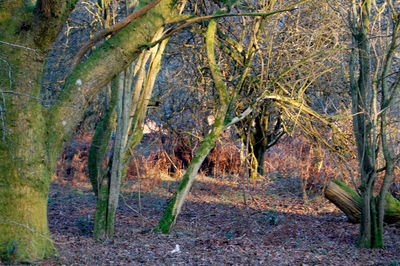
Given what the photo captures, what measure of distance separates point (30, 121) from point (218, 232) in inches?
161

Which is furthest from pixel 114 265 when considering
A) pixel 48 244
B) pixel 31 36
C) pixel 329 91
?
pixel 329 91

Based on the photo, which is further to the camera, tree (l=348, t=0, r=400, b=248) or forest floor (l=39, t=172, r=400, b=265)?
tree (l=348, t=0, r=400, b=248)

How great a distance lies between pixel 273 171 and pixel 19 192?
10.9 metres

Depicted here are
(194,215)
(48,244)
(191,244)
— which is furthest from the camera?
(194,215)

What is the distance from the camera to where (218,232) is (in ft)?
23.3

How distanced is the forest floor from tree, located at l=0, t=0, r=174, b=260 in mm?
485

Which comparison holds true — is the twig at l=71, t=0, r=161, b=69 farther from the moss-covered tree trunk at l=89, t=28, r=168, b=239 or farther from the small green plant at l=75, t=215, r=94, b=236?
the small green plant at l=75, t=215, r=94, b=236

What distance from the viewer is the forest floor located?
16.6 ft

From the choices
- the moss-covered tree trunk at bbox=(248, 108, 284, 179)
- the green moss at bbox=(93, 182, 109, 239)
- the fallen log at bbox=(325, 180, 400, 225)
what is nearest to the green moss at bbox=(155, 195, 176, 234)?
the green moss at bbox=(93, 182, 109, 239)

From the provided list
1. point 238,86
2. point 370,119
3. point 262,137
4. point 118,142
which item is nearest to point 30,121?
point 118,142

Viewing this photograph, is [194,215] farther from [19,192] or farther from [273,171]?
[273,171]

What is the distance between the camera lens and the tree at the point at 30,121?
165 inches

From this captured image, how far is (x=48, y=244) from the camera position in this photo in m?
4.56

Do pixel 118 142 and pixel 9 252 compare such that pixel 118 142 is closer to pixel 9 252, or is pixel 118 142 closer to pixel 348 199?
pixel 9 252
